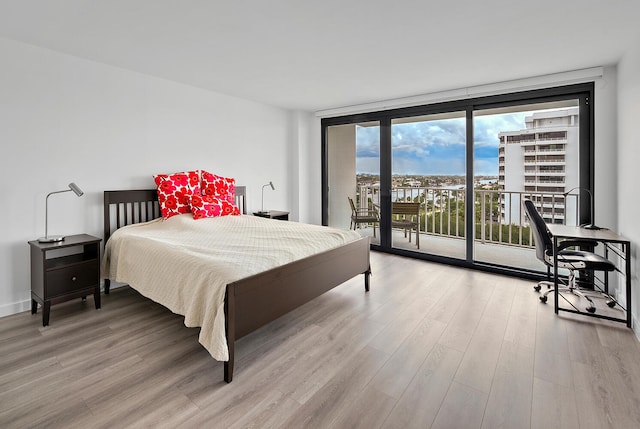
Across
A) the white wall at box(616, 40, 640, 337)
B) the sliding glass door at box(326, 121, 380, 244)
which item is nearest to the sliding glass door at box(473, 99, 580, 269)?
the white wall at box(616, 40, 640, 337)

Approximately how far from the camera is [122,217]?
11.8 ft

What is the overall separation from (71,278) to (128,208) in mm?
1064

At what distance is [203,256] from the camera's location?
236 cm

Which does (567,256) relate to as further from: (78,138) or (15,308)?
(15,308)

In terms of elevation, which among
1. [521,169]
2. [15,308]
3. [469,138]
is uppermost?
[469,138]

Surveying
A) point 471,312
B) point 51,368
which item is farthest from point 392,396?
point 51,368

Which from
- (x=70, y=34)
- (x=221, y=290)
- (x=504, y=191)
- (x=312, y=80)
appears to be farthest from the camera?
(x=504, y=191)

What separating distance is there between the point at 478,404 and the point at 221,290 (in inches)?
62.2

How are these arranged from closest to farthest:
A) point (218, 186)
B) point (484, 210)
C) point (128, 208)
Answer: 1. point (128, 208)
2. point (218, 186)
3. point (484, 210)

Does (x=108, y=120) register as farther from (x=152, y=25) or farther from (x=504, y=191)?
(x=504, y=191)

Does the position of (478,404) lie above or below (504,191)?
below

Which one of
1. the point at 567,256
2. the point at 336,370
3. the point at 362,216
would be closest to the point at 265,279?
the point at 336,370

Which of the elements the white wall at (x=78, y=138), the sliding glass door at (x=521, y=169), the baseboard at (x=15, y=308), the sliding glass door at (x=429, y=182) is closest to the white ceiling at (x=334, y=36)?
the white wall at (x=78, y=138)

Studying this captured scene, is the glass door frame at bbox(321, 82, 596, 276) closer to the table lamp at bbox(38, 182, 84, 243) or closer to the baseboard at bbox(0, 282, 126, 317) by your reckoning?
the table lamp at bbox(38, 182, 84, 243)
